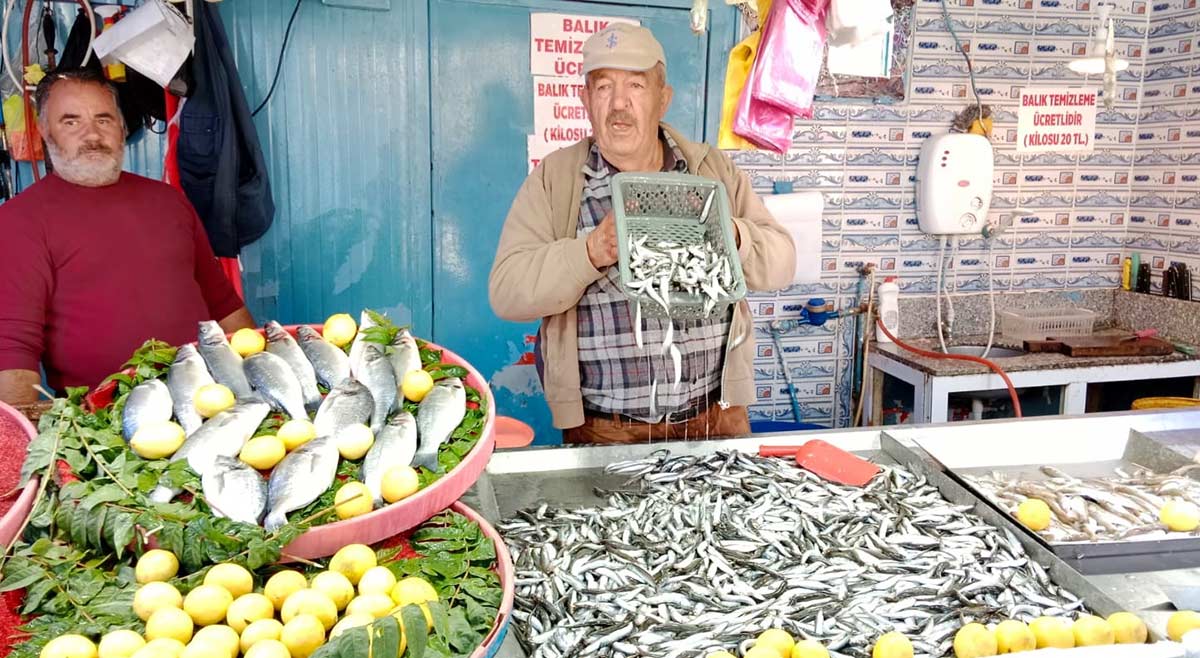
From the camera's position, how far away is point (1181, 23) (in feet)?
17.3

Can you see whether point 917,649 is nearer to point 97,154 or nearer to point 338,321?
point 338,321

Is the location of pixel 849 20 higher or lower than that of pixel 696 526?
higher

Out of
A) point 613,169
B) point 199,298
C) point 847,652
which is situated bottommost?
point 847,652

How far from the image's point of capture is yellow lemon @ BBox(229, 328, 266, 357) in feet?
6.86

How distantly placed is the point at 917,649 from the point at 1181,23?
5244 mm

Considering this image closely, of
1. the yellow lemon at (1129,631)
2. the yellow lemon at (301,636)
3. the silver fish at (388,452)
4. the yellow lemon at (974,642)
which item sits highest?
the silver fish at (388,452)

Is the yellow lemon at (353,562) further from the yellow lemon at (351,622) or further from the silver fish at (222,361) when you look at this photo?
the silver fish at (222,361)

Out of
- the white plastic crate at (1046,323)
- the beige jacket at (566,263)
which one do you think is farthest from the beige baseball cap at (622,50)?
the white plastic crate at (1046,323)

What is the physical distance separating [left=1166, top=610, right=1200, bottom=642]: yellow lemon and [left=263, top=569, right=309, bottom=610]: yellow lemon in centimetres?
168

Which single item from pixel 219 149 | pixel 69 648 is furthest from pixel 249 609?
pixel 219 149

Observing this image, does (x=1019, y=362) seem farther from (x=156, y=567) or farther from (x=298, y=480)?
(x=156, y=567)

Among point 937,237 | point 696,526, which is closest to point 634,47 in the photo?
point 696,526

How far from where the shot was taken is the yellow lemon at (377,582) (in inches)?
55.6

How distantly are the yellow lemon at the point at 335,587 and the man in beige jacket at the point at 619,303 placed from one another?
1.47 meters
